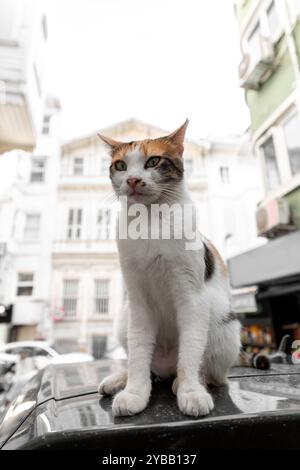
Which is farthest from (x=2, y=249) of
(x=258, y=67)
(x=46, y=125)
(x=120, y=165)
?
(x=120, y=165)

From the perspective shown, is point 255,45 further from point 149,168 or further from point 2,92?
point 149,168

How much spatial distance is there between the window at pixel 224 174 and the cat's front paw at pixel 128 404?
9636mm

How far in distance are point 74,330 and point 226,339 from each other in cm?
904

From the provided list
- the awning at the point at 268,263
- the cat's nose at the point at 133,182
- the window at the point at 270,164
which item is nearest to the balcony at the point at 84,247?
the awning at the point at 268,263

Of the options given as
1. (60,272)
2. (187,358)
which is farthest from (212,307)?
(60,272)

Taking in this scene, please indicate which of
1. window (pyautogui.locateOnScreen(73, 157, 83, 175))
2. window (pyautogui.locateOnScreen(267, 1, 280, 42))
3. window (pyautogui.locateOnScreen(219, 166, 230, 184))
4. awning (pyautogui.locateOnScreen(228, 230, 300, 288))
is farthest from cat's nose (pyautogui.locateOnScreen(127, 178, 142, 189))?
window (pyautogui.locateOnScreen(73, 157, 83, 175))

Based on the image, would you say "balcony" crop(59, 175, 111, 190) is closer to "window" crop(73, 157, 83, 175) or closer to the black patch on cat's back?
"window" crop(73, 157, 83, 175)

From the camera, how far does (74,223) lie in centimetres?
1065

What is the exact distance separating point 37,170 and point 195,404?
11583mm

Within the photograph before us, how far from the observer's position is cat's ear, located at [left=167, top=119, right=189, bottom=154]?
4.03ft

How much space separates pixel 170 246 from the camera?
3.22 feet

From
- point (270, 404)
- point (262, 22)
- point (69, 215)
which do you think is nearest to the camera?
point (270, 404)

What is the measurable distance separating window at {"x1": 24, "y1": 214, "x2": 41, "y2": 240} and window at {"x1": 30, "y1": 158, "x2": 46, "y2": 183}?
1.43 meters

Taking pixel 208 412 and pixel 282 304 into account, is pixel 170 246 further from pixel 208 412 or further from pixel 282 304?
pixel 282 304
